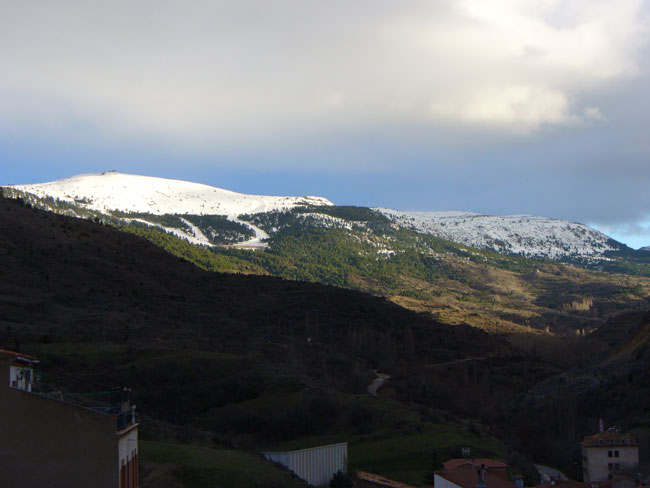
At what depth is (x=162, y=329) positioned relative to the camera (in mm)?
73750

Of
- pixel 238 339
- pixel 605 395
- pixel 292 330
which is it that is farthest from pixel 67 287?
pixel 605 395

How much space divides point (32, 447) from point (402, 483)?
2244 centimetres

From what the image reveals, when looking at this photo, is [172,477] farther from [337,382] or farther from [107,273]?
[107,273]

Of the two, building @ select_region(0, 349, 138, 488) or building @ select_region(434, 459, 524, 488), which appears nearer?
building @ select_region(0, 349, 138, 488)

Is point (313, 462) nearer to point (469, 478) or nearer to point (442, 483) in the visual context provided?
point (442, 483)

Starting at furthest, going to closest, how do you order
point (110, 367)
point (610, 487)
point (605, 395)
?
1. point (605, 395)
2. point (110, 367)
3. point (610, 487)

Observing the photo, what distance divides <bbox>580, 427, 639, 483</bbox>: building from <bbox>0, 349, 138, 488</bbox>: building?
31.5 meters

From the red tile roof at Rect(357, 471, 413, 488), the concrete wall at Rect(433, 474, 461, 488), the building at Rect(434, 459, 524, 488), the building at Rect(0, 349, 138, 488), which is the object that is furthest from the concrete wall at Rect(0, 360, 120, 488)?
the red tile roof at Rect(357, 471, 413, 488)

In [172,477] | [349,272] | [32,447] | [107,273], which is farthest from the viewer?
[349,272]

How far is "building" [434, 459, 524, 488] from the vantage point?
30.3 meters

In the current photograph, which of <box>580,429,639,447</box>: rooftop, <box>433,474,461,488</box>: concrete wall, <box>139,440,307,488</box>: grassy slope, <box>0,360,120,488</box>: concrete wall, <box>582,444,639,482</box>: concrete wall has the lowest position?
<box>582,444,639,482</box>: concrete wall

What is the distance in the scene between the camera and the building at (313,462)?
33.3m

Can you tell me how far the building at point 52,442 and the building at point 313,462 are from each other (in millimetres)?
16642

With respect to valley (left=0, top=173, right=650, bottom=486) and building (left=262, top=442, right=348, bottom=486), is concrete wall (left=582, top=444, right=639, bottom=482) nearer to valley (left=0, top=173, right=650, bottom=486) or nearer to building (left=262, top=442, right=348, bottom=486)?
valley (left=0, top=173, right=650, bottom=486)
